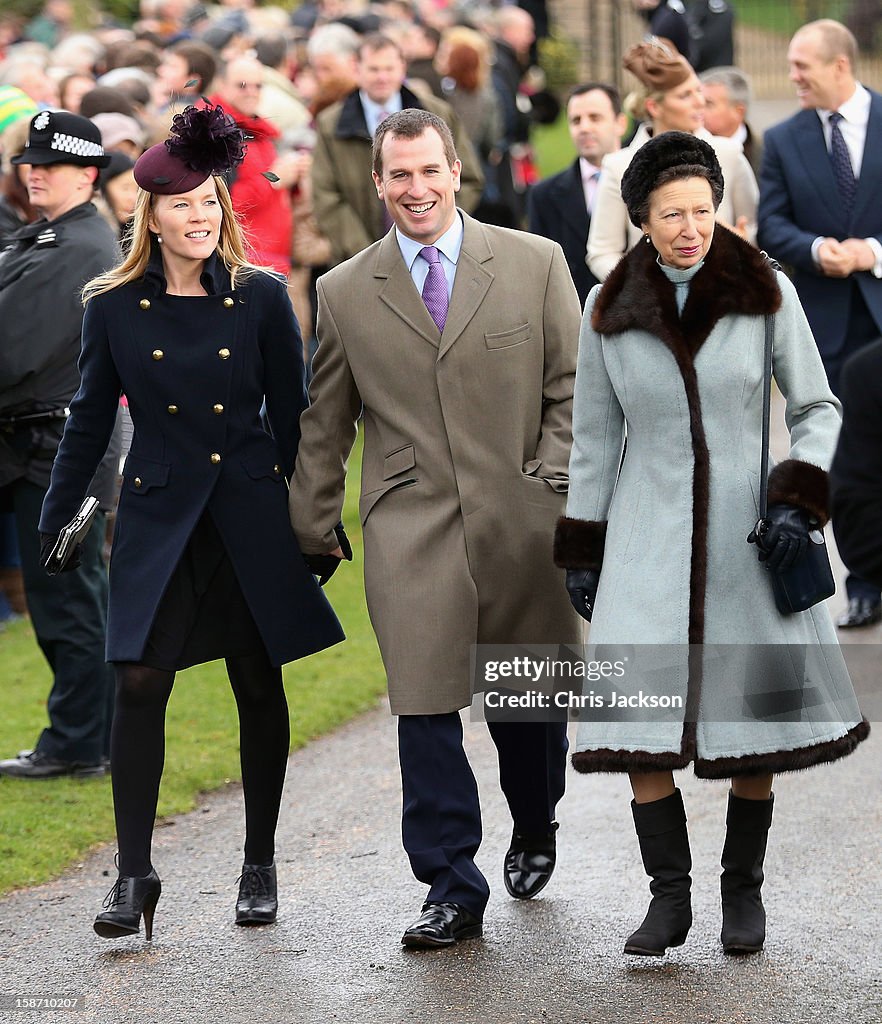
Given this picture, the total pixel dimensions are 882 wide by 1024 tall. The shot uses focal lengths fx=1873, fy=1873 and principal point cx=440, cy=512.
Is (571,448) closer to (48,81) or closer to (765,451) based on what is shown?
(765,451)

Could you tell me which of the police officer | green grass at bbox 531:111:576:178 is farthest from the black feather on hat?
green grass at bbox 531:111:576:178

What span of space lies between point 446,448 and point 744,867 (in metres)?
1.36

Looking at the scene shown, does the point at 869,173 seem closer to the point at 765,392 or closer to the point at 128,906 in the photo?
the point at 765,392

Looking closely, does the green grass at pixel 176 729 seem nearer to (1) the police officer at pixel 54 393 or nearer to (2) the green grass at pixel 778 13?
(1) the police officer at pixel 54 393

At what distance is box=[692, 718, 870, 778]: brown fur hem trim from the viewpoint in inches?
183

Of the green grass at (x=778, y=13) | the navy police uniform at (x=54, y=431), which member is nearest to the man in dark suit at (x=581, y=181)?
the navy police uniform at (x=54, y=431)

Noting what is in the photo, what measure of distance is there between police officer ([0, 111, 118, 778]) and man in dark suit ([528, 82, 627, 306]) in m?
2.72

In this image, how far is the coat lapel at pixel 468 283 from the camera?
16.7 ft

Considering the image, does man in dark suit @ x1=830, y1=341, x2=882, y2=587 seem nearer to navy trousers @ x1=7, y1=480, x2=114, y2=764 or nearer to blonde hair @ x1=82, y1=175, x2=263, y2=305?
blonde hair @ x1=82, y1=175, x2=263, y2=305

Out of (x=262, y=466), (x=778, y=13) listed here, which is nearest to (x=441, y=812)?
(x=262, y=466)

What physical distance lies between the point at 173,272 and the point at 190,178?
27 cm

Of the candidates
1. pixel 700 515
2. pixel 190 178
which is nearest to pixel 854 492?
pixel 700 515

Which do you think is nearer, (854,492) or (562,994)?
(854,492)

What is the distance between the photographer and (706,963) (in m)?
4.71
